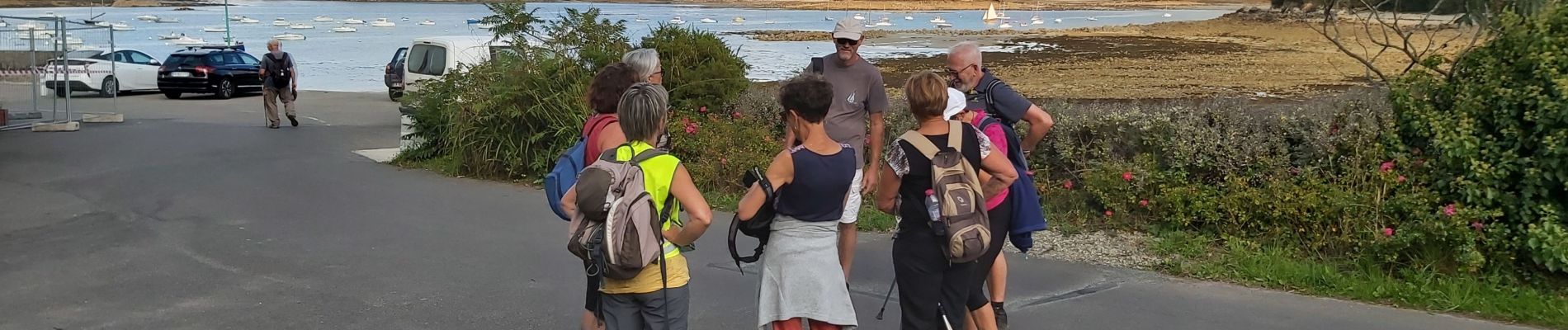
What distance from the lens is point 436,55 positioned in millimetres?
20766

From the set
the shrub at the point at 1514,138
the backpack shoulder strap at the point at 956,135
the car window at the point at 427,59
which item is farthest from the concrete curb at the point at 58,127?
the shrub at the point at 1514,138

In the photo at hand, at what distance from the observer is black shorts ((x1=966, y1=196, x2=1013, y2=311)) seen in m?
5.02

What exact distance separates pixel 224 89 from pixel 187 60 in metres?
0.89

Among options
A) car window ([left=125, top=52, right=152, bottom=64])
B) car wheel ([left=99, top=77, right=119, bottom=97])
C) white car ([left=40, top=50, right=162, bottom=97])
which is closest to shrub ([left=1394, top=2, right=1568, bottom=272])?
white car ([left=40, top=50, right=162, bottom=97])

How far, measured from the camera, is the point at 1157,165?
8281 millimetres

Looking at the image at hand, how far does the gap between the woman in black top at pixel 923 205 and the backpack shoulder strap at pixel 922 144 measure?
2cm

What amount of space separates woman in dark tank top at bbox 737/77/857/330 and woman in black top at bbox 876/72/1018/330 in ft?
0.76

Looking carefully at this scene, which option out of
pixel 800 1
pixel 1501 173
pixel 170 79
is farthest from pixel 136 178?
pixel 800 1

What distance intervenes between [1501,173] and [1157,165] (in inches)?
80.7

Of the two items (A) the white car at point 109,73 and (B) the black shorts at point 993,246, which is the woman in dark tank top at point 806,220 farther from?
(A) the white car at point 109,73

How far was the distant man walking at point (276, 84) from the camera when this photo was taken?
1817 centimetres

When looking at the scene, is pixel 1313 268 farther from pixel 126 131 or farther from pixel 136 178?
pixel 126 131

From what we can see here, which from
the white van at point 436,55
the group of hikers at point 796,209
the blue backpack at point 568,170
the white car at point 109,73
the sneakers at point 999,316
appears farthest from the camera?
the white car at point 109,73

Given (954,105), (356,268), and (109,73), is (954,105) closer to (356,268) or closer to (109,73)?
(356,268)
